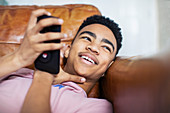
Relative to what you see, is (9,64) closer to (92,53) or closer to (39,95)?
(39,95)

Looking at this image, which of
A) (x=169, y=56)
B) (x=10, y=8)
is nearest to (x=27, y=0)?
(x=10, y=8)

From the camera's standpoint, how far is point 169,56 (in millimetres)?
364

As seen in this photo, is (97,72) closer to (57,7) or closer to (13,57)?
(13,57)

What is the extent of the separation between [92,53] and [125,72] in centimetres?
30

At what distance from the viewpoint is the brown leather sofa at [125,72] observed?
1.26ft

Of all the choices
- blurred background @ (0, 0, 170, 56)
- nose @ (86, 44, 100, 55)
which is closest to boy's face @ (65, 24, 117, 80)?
nose @ (86, 44, 100, 55)

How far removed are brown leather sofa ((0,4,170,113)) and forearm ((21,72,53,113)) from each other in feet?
1.11

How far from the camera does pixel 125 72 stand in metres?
0.64

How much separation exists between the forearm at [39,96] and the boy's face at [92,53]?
0.87ft

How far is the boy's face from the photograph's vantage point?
89 centimetres

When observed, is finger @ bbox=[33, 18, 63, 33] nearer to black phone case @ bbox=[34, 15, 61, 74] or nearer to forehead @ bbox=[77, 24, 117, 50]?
black phone case @ bbox=[34, 15, 61, 74]

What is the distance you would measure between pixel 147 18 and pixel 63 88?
1341 mm

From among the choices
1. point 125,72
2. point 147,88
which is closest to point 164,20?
point 125,72

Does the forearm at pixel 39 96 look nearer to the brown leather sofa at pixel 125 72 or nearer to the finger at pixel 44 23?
the finger at pixel 44 23
